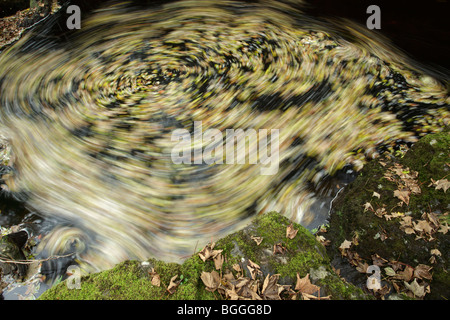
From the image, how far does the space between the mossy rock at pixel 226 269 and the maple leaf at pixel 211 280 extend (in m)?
0.05

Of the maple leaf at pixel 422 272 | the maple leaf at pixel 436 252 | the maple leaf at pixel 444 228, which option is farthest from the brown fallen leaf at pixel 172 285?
the maple leaf at pixel 444 228

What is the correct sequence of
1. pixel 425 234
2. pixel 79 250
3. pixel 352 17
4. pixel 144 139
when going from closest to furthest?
pixel 425 234 → pixel 79 250 → pixel 144 139 → pixel 352 17

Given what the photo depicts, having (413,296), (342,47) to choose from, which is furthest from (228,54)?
(413,296)

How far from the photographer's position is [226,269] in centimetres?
257

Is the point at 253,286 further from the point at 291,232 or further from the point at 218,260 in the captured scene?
the point at 291,232

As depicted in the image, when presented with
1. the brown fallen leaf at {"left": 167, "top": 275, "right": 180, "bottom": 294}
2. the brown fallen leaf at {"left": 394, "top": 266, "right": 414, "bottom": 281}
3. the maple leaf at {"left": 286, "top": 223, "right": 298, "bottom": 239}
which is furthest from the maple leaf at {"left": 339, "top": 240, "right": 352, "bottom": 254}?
the brown fallen leaf at {"left": 167, "top": 275, "right": 180, "bottom": 294}

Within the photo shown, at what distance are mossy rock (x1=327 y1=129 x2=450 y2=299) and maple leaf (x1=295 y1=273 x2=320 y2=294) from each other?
1.34 m

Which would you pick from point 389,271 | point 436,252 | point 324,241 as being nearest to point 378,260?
point 389,271

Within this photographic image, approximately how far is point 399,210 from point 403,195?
0.71 ft

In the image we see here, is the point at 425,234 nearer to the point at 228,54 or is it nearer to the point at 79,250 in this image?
the point at 79,250

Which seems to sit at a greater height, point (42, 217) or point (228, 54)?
point (228, 54)

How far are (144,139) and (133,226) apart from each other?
207 cm
